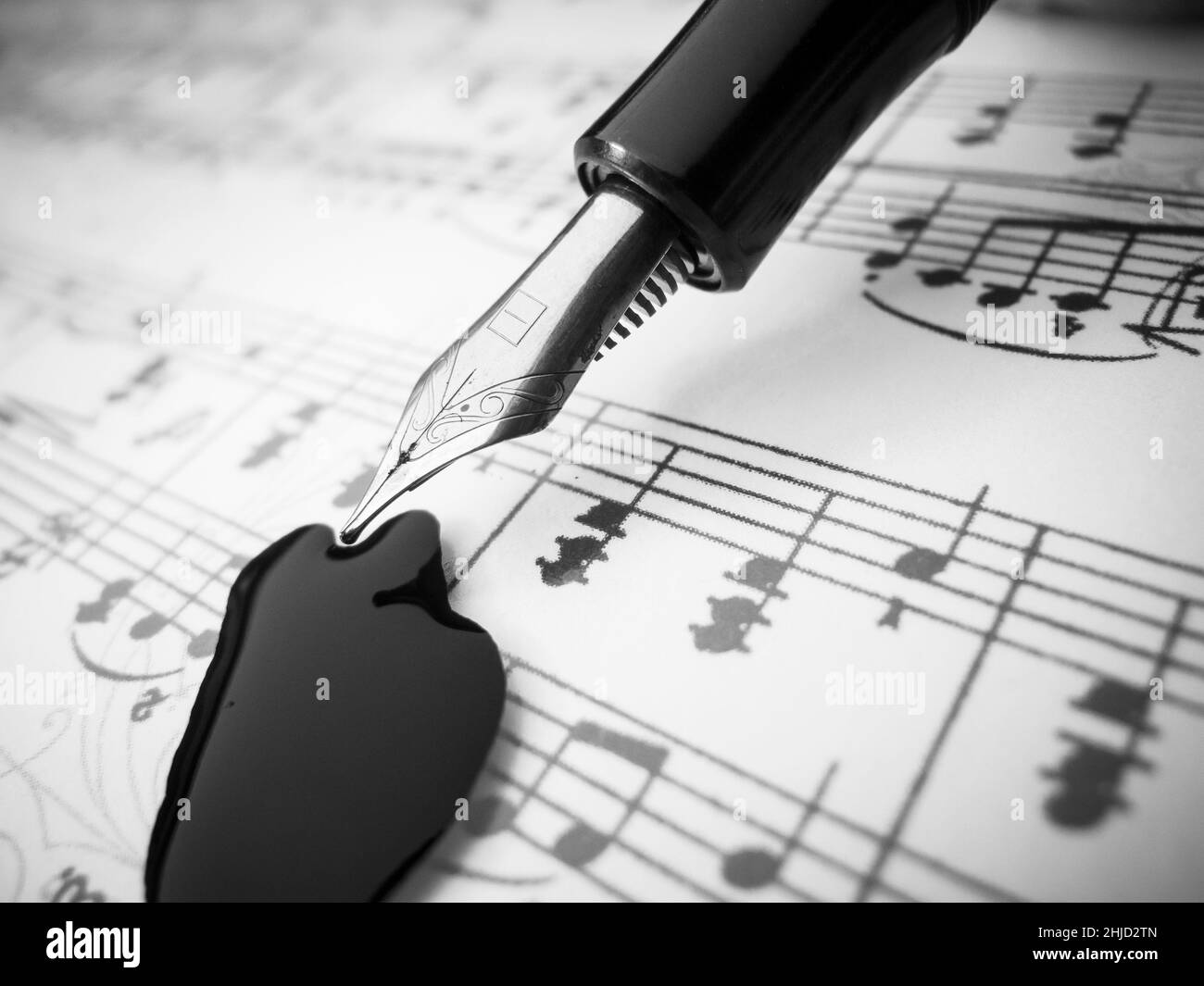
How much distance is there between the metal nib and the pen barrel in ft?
0.08

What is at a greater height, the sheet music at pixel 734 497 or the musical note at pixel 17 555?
the sheet music at pixel 734 497

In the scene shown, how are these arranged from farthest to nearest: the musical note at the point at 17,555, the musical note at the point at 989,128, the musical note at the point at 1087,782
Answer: the musical note at the point at 989,128
the musical note at the point at 17,555
the musical note at the point at 1087,782

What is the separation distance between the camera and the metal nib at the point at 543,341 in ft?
1.67

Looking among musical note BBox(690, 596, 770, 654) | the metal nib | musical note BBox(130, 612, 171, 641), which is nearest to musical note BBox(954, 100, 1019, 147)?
the metal nib

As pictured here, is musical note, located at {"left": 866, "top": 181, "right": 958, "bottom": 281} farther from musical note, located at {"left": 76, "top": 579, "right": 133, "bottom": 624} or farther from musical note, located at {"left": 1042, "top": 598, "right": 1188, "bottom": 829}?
musical note, located at {"left": 76, "top": 579, "right": 133, "bottom": 624}

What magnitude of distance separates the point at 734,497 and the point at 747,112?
0.23 metres

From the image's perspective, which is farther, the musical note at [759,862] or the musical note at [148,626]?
the musical note at [148,626]

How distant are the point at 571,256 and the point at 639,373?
15 centimetres

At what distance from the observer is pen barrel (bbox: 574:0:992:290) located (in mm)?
499

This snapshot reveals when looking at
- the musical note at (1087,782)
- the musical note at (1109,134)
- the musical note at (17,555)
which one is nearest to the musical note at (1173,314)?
the musical note at (1109,134)

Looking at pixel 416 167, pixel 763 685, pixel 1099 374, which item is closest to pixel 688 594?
pixel 763 685

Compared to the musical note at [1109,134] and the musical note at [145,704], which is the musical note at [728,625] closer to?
the musical note at [145,704]

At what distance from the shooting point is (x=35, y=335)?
2.86 ft

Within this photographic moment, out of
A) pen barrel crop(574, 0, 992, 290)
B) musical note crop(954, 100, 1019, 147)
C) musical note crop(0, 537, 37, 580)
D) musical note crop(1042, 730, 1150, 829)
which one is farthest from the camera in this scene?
musical note crop(954, 100, 1019, 147)
